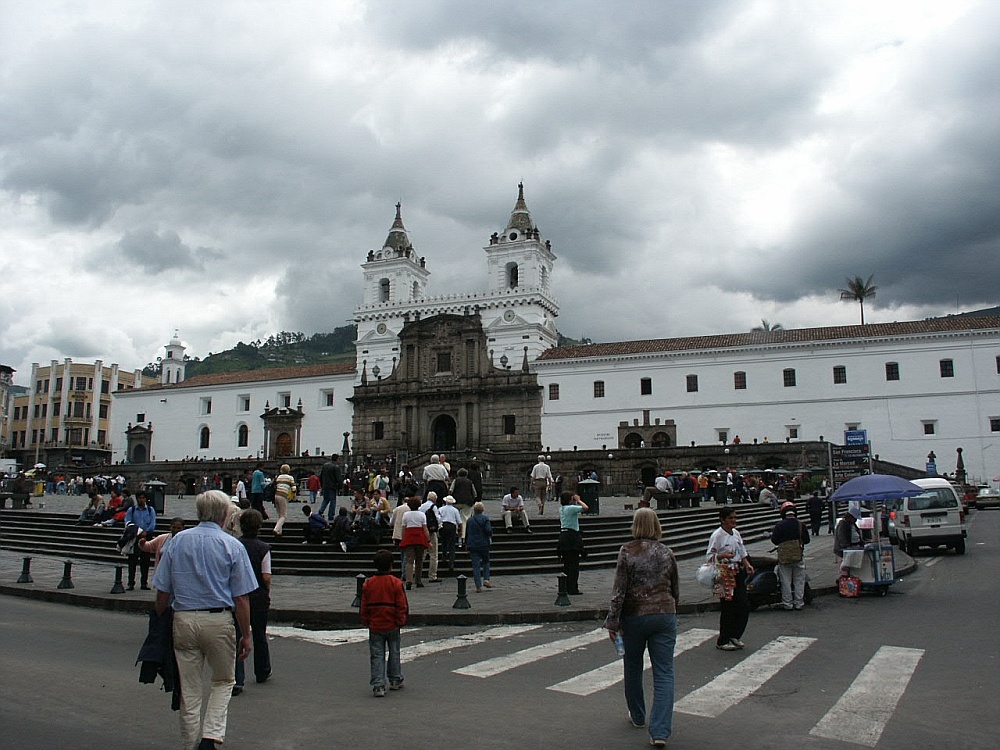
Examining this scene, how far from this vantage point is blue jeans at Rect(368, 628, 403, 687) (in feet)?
23.8

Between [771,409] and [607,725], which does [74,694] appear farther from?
[771,409]

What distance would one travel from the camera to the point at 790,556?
11.9m

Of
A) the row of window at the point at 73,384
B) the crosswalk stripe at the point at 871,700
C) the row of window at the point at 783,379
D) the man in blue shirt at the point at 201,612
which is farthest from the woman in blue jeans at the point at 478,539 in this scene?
the row of window at the point at 73,384

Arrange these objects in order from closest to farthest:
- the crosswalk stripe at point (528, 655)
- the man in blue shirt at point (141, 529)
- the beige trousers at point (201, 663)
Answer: the beige trousers at point (201, 663)
the crosswalk stripe at point (528, 655)
the man in blue shirt at point (141, 529)

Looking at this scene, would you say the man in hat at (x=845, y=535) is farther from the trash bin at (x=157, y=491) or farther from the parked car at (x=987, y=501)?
the parked car at (x=987, y=501)

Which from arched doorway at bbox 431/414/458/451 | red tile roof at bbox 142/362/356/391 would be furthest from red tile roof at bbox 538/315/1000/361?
red tile roof at bbox 142/362/356/391

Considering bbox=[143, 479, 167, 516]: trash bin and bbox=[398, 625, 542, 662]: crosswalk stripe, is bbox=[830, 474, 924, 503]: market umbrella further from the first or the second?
bbox=[143, 479, 167, 516]: trash bin

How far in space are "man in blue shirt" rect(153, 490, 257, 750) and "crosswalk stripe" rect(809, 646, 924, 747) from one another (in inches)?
165

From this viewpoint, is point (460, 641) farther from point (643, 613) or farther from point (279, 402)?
point (279, 402)

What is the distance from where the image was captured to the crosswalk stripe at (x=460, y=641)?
927 cm

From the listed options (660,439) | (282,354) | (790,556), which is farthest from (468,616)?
(282,354)

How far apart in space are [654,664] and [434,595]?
7.99 metres

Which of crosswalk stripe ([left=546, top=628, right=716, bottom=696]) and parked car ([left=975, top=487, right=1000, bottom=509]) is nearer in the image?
crosswalk stripe ([left=546, top=628, right=716, bottom=696])

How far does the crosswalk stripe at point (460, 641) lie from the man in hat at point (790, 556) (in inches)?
145
